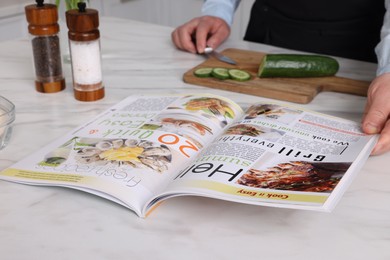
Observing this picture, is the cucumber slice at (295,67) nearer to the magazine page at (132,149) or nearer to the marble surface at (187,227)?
the magazine page at (132,149)

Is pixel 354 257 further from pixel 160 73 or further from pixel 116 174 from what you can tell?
pixel 160 73

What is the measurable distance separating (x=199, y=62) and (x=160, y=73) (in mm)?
134

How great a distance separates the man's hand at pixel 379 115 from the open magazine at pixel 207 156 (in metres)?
0.02

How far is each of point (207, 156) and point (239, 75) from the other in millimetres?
470

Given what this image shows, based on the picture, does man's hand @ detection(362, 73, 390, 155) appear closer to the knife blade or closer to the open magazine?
the open magazine

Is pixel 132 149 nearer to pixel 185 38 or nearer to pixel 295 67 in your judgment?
pixel 295 67

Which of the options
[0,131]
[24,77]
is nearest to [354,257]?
[0,131]

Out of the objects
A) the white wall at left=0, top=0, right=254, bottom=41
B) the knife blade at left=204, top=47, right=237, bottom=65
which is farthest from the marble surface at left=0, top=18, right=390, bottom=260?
the white wall at left=0, top=0, right=254, bottom=41

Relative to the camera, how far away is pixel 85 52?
1112mm

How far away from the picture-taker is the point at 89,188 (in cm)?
77

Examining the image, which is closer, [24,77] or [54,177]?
[54,177]

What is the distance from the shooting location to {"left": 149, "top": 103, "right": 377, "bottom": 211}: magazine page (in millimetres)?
722

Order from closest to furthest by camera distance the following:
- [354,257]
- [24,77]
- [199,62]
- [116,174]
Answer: [354,257] → [116,174] → [24,77] → [199,62]

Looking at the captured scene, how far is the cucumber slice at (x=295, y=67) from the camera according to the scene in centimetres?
125
